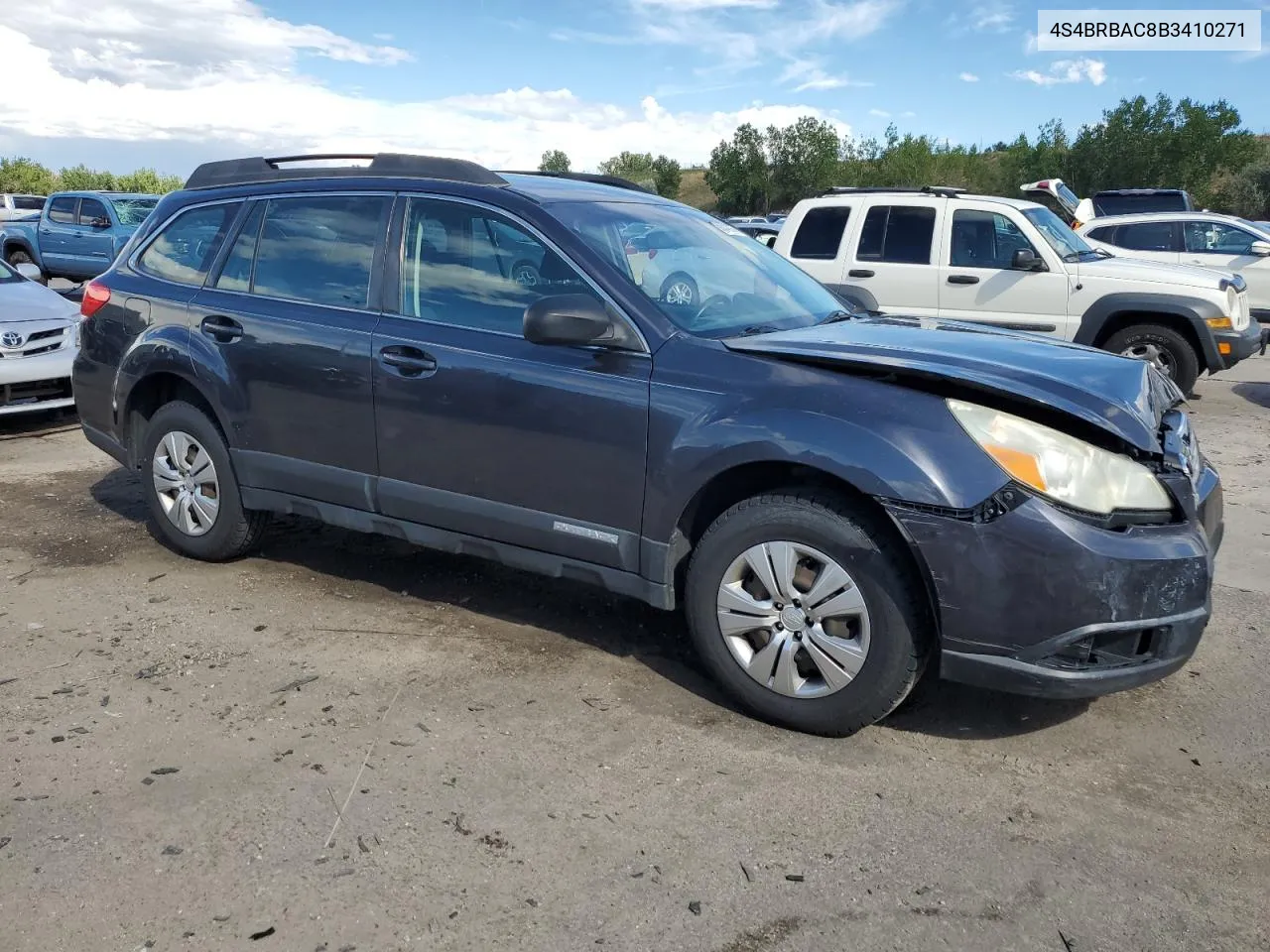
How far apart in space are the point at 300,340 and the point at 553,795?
2.37 metres

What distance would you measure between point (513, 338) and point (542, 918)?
2136mm

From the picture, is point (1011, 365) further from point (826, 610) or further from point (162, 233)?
point (162, 233)

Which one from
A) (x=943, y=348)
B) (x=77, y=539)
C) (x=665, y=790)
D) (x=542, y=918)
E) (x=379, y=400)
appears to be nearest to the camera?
(x=542, y=918)

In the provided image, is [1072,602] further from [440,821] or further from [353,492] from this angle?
[353,492]

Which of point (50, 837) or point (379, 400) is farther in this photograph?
point (379, 400)

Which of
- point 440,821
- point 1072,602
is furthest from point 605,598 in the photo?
point 1072,602

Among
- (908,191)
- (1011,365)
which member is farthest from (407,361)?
(908,191)

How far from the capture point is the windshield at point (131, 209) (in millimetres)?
19516

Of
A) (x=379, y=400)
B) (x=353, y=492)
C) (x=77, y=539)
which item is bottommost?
(x=77, y=539)

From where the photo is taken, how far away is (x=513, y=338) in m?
4.02

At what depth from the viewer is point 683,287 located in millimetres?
4051

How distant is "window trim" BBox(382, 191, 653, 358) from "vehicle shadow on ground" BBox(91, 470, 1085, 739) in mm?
1255

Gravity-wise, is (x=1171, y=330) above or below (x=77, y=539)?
above

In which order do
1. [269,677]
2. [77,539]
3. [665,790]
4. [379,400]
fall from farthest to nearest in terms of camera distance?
[77,539] → [379,400] → [269,677] → [665,790]
